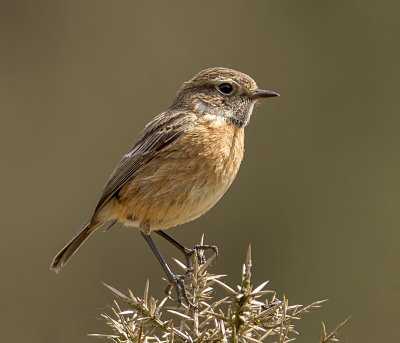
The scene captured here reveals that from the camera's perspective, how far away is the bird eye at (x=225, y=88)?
5.50m

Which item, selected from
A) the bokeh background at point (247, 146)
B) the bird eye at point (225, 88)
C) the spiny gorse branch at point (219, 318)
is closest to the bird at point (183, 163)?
the bird eye at point (225, 88)

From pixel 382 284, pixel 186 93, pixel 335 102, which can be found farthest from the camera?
pixel 335 102

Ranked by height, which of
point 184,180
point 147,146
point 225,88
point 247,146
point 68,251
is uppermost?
point 225,88

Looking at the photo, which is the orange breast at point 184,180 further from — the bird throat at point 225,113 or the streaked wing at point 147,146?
the bird throat at point 225,113

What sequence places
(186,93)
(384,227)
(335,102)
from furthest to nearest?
1. (335,102)
2. (384,227)
3. (186,93)

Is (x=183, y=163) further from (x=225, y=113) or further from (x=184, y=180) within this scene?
(x=225, y=113)

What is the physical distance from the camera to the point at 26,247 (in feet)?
26.2

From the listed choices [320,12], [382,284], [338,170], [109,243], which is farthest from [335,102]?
[109,243]

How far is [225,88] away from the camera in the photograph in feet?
18.1

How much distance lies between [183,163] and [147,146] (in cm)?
45

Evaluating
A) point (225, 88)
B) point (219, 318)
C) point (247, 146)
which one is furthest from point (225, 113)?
point (247, 146)

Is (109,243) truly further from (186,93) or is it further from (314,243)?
(186,93)

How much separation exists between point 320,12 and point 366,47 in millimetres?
848

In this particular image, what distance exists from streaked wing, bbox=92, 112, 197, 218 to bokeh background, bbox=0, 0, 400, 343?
200cm
